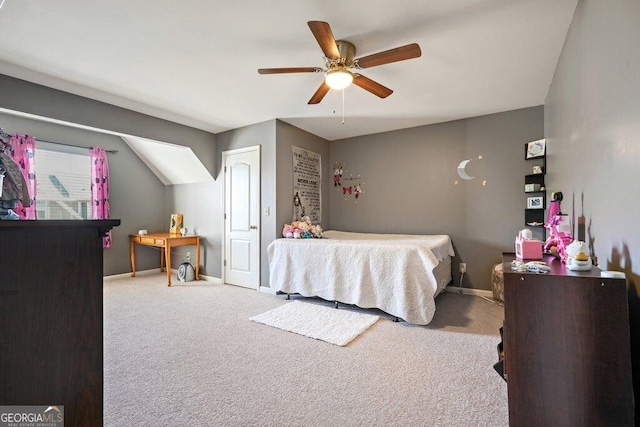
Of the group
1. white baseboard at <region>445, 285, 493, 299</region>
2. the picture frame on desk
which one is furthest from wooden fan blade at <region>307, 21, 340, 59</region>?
the picture frame on desk

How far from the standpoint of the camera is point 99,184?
4.35 meters

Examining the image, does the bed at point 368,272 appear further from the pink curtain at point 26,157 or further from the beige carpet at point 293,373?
the pink curtain at point 26,157

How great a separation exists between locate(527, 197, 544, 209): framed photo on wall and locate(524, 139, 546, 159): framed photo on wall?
484 mm

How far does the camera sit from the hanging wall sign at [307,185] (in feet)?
13.8

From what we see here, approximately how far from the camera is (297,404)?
1.62m

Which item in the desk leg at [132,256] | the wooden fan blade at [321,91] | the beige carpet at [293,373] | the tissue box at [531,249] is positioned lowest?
the beige carpet at [293,373]

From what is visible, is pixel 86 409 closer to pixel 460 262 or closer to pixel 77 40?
pixel 77 40

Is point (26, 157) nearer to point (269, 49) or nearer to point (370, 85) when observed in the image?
point (269, 49)

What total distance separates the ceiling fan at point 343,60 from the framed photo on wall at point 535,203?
2247mm

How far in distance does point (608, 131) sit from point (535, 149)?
2277 mm

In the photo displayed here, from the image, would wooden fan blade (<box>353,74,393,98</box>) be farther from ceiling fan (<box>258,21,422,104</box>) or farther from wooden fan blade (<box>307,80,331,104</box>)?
wooden fan blade (<box>307,80,331,104</box>)

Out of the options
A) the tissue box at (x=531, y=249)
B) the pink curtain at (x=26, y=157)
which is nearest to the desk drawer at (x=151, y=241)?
the pink curtain at (x=26, y=157)

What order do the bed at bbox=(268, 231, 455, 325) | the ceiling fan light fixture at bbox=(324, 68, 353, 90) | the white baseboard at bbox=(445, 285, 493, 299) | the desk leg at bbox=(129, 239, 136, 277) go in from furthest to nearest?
the desk leg at bbox=(129, 239, 136, 277) < the white baseboard at bbox=(445, 285, 493, 299) < the bed at bbox=(268, 231, 455, 325) < the ceiling fan light fixture at bbox=(324, 68, 353, 90)

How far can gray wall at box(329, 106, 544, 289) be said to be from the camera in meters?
3.51
